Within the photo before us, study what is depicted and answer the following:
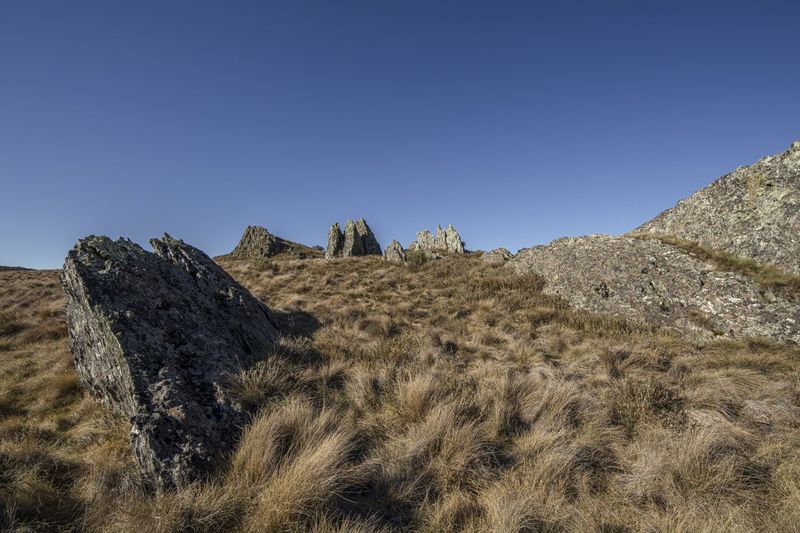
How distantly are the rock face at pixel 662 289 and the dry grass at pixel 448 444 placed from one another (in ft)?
3.76

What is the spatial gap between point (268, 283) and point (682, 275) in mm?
17926

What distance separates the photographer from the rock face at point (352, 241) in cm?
3198

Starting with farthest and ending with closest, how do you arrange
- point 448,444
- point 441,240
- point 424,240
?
point 424,240, point 441,240, point 448,444

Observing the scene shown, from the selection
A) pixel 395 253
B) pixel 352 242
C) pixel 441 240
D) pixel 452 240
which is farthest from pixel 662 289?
pixel 441 240

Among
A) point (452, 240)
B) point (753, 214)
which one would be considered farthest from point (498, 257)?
point (452, 240)

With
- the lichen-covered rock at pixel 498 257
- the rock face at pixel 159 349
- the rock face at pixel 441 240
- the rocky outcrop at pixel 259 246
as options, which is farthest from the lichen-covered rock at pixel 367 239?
the rock face at pixel 159 349

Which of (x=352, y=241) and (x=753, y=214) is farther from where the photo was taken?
(x=352, y=241)

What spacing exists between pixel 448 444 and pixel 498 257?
717 inches

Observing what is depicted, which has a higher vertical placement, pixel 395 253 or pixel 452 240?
pixel 452 240

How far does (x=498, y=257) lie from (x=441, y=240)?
53.3 feet

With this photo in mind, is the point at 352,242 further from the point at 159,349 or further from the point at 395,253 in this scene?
the point at 159,349

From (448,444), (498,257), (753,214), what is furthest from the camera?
(498,257)

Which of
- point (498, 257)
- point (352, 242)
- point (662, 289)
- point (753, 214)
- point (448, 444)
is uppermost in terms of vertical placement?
point (352, 242)

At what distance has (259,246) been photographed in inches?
1406
